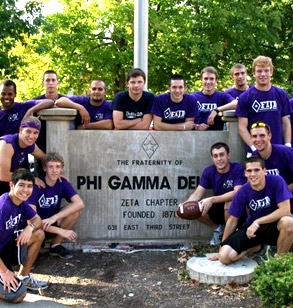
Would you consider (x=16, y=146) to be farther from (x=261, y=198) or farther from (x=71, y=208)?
(x=261, y=198)

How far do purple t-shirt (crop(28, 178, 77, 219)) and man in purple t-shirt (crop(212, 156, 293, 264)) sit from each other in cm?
202

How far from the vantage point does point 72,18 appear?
54.1ft

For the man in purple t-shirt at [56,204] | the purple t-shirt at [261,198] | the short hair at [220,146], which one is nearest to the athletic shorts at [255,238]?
the purple t-shirt at [261,198]

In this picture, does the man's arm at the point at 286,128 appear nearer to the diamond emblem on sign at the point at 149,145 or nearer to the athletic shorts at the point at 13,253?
the diamond emblem on sign at the point at 149,145

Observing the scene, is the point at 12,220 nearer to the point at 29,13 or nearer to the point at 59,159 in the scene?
the point at 59,159

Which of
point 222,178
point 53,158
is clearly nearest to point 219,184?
point 222,178

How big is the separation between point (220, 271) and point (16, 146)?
278 cm

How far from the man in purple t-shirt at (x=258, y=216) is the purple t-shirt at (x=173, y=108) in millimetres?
1480

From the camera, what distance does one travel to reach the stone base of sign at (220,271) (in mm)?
5637

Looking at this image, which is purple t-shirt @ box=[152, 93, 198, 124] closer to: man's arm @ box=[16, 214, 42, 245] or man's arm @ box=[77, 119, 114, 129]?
man's arm @ box=[77, 119, 114, 129]

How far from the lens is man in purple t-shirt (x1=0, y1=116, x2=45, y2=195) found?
6102 mm

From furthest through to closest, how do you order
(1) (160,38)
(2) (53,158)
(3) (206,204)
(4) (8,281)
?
1. (1) (160,38)
2. (3) (206,204)
3. (2) (53,158)
4. (4) (8,281)

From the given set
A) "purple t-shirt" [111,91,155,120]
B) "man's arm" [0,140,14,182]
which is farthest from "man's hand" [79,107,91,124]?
"man's arm" [0,140,14,182]

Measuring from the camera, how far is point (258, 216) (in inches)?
243
